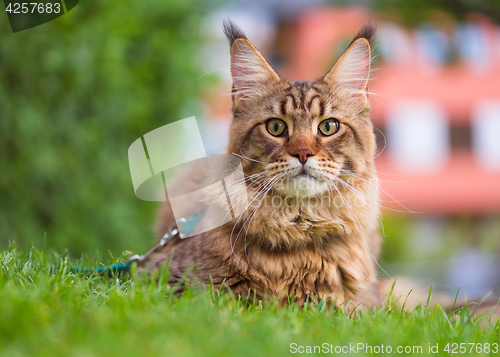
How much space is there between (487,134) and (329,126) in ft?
43.3

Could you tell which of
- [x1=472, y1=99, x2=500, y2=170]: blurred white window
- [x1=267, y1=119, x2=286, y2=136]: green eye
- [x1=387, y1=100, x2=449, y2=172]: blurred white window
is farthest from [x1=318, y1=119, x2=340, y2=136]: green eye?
[x1=472, y1=99, x2=500, y2=170]: blurred white window

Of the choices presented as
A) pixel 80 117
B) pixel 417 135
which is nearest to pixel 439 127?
pixel 417 135

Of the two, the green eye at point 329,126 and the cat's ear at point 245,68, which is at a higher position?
the cat's ear at point 245,68

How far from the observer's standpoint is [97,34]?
172 inches

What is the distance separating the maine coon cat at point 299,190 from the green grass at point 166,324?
0.18 meters

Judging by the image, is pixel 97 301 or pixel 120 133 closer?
pixel 97 301

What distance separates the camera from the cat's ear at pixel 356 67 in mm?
2443

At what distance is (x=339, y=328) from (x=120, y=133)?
12.9ft

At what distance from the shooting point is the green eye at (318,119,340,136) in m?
2.40

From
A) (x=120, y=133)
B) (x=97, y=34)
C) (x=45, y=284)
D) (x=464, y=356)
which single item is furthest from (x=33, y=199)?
(x=464, y=356)

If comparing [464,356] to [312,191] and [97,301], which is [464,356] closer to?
[312,191]

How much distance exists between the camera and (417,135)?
43.2 feet

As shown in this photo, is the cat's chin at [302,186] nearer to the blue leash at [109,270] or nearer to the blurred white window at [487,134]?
the blue leash at [109,270]

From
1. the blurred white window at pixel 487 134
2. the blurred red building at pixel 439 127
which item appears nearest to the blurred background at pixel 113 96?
the blurred red building at pixel 439 127
